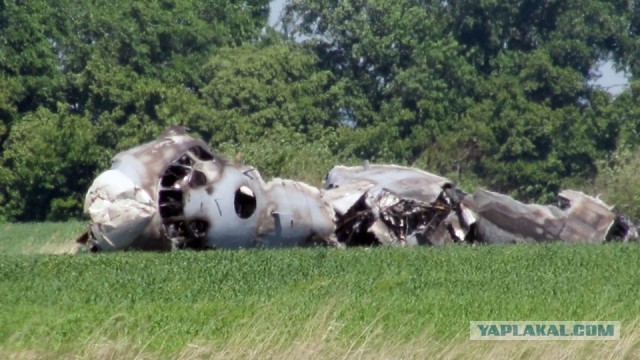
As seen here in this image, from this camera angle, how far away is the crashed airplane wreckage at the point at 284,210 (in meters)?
22.8

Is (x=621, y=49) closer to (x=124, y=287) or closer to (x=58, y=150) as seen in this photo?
(x=58, y=150)

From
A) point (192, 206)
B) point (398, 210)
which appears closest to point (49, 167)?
point (398, 210)

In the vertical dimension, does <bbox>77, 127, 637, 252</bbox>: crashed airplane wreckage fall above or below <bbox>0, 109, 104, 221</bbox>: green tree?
above

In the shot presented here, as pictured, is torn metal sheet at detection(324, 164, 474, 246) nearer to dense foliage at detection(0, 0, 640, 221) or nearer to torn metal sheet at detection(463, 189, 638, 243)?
torn metal sheet at detection(463, 189, 638, 243)

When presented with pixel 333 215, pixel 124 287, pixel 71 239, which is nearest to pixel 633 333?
pixel 124 287

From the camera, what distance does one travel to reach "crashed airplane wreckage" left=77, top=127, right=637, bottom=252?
22750mm

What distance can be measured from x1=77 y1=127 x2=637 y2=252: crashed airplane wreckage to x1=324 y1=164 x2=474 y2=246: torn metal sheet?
0.02 metres

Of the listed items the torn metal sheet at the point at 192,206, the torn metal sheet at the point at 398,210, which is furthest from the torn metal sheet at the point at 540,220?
the torn metal sheet at the point at 192,206

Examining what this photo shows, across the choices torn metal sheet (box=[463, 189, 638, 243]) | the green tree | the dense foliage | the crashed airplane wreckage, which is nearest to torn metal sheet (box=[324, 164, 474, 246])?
the crashed airplane wreckage

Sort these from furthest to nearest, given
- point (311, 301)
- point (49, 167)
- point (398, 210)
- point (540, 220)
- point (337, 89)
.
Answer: point (337, 89), point (49, 167), point (540, 220), point (398, 210), point (311, 301)

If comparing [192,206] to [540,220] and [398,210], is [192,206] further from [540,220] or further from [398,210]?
[540,220]

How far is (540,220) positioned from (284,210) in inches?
210

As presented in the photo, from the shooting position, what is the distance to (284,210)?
78.0 ft

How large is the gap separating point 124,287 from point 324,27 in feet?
142
